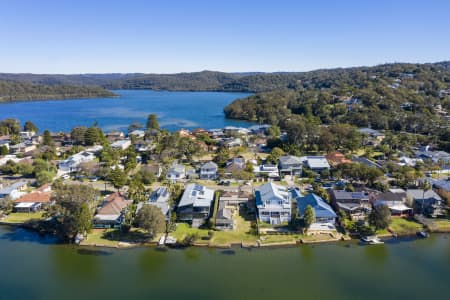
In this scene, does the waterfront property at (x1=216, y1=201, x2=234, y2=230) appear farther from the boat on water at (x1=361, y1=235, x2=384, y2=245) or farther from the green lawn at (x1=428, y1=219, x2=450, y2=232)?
the green lawn at (x1=428, y1=219, x2=450, y2=232)

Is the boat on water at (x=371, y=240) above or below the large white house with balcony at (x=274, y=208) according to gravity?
below

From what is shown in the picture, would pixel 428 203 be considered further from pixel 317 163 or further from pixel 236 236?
pixel 236 236

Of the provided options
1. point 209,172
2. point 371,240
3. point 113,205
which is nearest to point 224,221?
point 113,205

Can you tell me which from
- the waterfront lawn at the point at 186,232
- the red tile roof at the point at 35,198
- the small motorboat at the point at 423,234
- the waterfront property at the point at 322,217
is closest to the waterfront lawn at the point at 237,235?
the waterfront lawn at the point at 186,232

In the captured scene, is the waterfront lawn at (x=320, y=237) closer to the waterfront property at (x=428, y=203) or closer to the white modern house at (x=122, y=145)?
the waterfront property at (x=428, y=203)

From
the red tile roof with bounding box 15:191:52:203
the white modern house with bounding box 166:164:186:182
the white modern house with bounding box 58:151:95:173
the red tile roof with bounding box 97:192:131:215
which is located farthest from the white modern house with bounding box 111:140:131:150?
the red tile roof with bounding box 97:192:131:215
